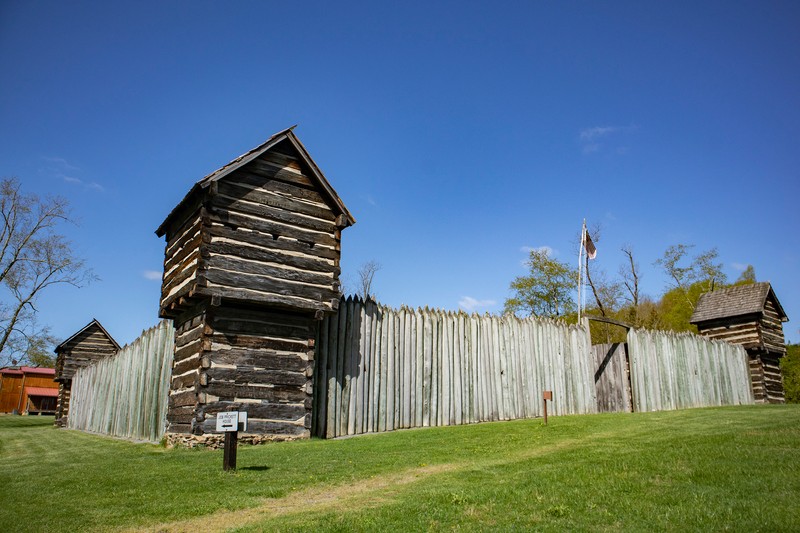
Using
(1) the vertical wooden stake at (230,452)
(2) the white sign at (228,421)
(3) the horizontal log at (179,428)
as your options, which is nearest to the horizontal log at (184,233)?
(3) the horizontal log at (179,428)

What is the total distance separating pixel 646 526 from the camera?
16.9 ft

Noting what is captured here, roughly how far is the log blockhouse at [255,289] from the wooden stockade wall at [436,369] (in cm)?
75

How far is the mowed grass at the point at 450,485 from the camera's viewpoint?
221 inches

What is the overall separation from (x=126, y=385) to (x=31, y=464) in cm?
933

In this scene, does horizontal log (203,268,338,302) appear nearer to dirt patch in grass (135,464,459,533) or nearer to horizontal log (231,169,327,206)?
horizontal log (231,169,327,206)

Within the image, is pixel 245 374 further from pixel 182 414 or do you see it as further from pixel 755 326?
pixel 755 326

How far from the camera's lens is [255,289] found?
13055 mm

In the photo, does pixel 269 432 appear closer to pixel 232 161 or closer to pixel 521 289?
pixel 232 161

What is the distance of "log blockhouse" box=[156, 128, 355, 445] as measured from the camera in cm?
1265

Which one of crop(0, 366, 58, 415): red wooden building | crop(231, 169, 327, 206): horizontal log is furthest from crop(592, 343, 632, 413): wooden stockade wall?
crop(0, 366, 58, 415): red wooden building

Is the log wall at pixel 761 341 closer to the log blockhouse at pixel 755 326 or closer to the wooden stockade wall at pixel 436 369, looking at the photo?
the log blockhouse at pixel 755 326

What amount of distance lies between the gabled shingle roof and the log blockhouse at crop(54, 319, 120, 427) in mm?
32617

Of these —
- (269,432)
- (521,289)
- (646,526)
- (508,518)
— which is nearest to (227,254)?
(269,432)

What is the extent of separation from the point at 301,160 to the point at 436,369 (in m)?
6.40
